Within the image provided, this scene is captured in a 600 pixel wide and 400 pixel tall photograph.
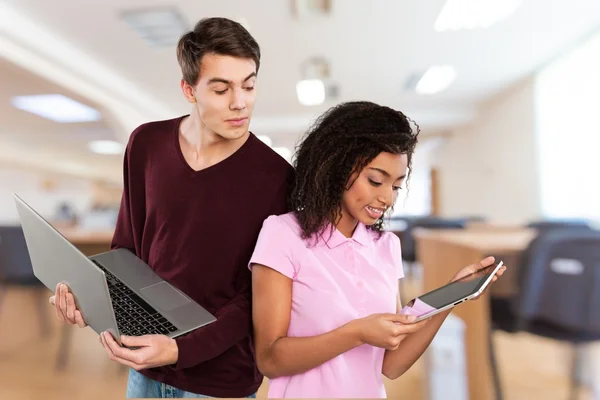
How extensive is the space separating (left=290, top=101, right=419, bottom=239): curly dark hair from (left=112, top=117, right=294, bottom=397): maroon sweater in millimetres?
35

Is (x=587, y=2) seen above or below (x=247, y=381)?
above

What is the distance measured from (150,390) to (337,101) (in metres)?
0.50

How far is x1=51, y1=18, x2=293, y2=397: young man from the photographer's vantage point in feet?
1.66

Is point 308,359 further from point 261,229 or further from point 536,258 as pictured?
point 536,258

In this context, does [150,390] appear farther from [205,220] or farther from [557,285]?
[557,285]

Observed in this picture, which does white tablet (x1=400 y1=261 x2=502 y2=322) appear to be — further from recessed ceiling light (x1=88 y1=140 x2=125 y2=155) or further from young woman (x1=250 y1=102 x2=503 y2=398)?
recessed ceiling light (x1=88 y1=140 x2=125 y2=155)

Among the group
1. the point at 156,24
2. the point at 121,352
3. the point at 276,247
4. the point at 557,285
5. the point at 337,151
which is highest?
the point at 156,24

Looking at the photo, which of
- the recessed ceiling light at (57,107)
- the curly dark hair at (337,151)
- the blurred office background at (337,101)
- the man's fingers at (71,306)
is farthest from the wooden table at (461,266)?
the recessed ceiling light at (57,107)

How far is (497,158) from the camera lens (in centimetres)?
83

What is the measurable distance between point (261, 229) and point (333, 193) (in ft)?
0.35

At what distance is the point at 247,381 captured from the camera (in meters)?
0.60

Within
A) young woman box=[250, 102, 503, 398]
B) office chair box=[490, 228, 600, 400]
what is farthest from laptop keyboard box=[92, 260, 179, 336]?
office chair box=[490, 228, 600, 400]

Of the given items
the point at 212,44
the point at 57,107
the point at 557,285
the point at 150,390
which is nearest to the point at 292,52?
the point at 212,44

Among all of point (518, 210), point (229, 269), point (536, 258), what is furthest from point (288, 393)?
point (536, 258)
